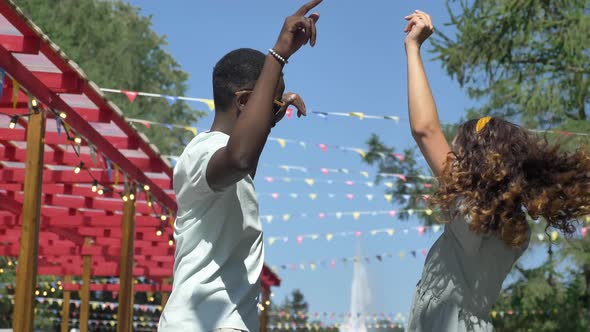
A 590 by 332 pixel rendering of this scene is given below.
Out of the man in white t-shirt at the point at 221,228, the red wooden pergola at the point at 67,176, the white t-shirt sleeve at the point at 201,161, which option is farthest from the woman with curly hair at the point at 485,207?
the red wooden pergola at the point at 67,176

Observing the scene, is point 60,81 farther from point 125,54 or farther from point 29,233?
point 125,54

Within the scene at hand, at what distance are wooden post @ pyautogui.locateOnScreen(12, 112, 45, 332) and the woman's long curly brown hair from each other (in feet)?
20.7

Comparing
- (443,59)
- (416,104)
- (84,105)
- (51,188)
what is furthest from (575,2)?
(416,104)

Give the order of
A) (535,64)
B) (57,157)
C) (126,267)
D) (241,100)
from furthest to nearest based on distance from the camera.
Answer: (535,64), (126,267), (57,157), (241,100)

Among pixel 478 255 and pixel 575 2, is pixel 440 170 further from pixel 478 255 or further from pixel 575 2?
pixel 575 2

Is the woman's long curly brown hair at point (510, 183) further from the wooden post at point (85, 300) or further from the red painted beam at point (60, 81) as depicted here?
the wooden post at point (85, 300)

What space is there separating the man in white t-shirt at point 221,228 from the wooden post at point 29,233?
654cm

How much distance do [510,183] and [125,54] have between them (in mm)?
34627

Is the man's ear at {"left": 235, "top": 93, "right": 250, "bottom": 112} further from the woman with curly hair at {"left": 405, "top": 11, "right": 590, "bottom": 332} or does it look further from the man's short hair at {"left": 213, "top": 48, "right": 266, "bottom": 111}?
the woman with curly hair at {"left": 405, "top": 11, "right": 590, "bottom": 332}

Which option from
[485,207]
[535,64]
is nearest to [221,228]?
[485,207]

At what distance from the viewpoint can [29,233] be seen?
929cm

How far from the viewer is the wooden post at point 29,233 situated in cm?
926

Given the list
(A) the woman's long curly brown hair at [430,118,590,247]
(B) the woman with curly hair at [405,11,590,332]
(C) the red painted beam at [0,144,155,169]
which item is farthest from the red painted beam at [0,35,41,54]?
(A) the woman's long curly brown hair at [430,118,590,247]

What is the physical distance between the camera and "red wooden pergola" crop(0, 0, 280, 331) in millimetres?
9281
